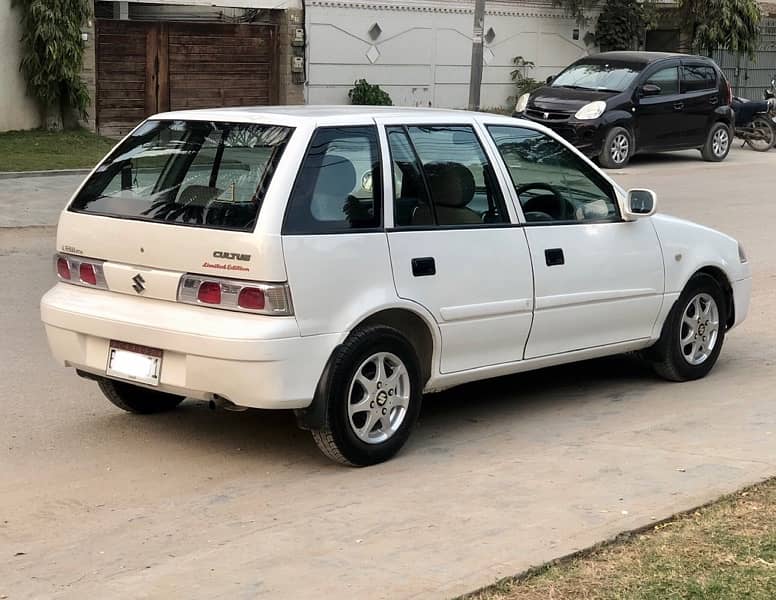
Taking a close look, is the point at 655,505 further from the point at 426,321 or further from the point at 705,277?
the point at 705,277

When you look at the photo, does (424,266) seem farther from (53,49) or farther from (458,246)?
(53,49)

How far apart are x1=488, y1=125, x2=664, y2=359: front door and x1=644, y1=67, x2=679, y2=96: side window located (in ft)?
46.8

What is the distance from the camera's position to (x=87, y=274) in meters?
6.20

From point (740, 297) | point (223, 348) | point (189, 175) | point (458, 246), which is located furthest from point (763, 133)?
point (223, 348)

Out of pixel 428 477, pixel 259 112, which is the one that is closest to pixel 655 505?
pixel 428 477

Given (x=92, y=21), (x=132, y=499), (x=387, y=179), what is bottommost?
(x=132, y=499)

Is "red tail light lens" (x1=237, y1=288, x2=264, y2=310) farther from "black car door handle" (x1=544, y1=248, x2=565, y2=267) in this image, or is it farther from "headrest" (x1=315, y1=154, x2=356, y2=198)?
"black car door handle" (x1=544, y1=248, x2=565, y2=267)

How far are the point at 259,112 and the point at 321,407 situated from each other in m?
1.52

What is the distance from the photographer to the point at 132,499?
556 cm

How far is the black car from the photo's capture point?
20234mm

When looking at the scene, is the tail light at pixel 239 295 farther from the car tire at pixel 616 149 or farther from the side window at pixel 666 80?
the side window at pixel 666 80

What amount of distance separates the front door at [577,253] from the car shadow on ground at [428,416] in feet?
1.64

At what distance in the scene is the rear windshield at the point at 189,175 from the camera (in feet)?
19.1

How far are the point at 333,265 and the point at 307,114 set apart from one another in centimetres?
85
